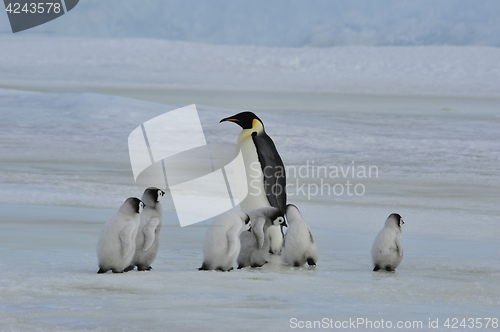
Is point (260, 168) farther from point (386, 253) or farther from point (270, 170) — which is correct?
point (386, 253)

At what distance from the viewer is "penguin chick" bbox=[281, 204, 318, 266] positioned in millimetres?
4098

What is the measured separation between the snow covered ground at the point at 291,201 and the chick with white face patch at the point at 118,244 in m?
0.07

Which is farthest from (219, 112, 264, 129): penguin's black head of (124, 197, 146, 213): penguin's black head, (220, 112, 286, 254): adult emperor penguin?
(124, 197, 146, 213): penguin's black head

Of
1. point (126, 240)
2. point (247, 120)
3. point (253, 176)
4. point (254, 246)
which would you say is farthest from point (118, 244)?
point (247, 120)

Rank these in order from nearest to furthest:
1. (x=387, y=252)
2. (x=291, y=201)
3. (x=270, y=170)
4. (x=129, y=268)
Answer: (x=129, y=268) → (x=387, y=252) → (x=270, y=170) → (x=291, y=201)

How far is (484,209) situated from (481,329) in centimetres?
354

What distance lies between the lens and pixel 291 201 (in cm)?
650

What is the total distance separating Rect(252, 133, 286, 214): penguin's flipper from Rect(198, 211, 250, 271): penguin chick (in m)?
1.32

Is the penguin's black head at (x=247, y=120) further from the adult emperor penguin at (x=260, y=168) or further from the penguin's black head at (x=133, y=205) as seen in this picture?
the penguin's black head at (x=133, y=205)

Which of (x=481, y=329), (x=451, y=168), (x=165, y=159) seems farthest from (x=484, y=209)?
(x=165, y=159)

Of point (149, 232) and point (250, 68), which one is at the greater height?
point (149, 232)

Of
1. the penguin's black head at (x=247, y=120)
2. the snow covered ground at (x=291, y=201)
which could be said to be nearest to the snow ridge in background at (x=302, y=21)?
the snow covered ground at (x=291, y=201)

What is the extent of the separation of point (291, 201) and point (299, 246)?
94.0 inches

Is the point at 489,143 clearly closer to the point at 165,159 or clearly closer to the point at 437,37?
the point at 165,159
